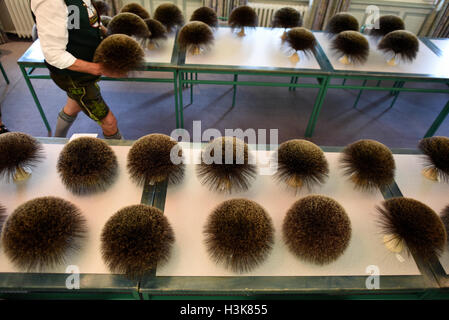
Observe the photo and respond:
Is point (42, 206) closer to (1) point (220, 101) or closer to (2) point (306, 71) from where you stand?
(2) point (306, 71)

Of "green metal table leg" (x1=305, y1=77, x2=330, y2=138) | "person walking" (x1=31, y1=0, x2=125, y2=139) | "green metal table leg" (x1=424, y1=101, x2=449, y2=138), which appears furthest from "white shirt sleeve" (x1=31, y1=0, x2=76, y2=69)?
"green metal table leg" (x1=424, y1=101, x2=449, y2=138)

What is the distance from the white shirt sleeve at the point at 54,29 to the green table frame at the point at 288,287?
1.15 meters

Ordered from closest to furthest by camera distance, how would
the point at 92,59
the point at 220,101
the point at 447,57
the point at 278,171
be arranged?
the point at 278,171 → the point at 92,59 → the point at 447,57 → the point at 220,101

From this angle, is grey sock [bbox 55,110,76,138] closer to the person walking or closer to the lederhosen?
the person walking

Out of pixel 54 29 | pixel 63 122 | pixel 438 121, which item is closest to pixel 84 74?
pixel 54 29

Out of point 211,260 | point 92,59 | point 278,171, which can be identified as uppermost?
point 92,59

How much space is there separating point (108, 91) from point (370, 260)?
9.21 ft

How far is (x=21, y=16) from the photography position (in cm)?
350

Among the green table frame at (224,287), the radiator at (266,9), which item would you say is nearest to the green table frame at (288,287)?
the green table frame at (224,287)

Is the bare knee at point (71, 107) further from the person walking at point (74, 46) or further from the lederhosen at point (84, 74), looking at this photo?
the lederhosen at point (84, 74)

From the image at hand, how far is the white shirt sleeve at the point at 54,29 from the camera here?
1.32 m

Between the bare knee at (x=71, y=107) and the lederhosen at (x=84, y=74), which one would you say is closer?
the lederhosen at (x=84, y=74)

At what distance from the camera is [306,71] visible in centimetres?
204
